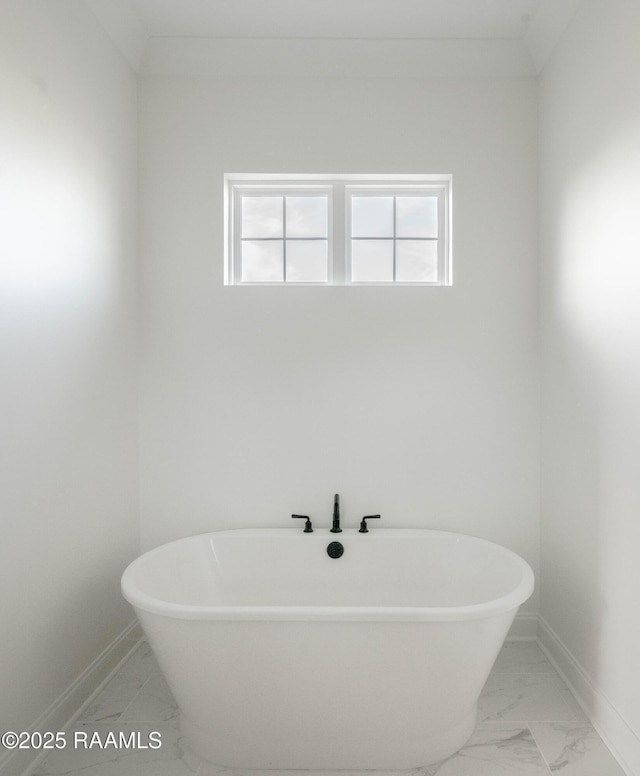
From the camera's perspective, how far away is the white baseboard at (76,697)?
176 cm

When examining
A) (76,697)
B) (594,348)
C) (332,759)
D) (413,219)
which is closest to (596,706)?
(332,759)

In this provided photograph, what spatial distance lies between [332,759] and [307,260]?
2169 millimetres

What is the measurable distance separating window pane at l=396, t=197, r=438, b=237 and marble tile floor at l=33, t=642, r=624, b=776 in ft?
6.93

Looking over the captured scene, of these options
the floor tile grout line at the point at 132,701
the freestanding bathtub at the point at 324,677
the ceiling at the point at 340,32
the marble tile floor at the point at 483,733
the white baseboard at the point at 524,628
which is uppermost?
the ceiling at the point at 340,32

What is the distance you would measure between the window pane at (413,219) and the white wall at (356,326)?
20 centimetres

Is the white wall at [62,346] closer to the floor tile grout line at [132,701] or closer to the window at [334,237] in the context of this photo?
the floor tile grout line at [132,701]

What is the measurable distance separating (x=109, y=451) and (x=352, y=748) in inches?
58.9

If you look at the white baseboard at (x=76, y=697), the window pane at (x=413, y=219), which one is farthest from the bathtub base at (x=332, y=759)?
the window pane at (x=413, y=219)

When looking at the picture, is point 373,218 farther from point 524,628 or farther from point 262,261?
point 524,628

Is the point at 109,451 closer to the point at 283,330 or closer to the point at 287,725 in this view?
the point at 283,330

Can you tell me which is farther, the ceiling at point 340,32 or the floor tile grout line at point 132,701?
the ceiling at point 340,32

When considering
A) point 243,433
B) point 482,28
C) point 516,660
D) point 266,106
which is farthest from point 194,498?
point 482,28

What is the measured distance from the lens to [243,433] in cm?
273

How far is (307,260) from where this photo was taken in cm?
288
